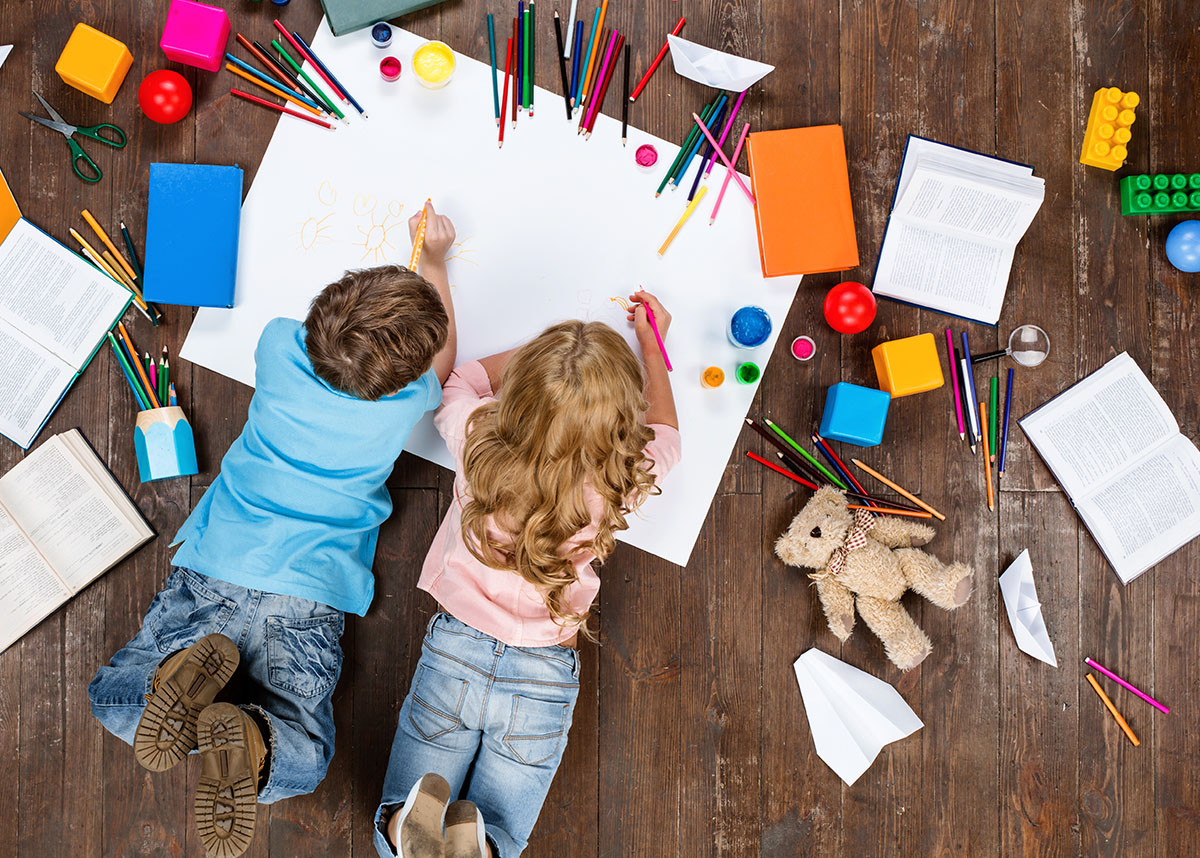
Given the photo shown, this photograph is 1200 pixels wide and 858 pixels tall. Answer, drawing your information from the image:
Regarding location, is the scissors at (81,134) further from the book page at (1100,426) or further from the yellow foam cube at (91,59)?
the book page at (1100,426)

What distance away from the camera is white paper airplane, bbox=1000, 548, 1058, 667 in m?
1.45

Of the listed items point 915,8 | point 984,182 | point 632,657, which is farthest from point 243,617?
point 915,8

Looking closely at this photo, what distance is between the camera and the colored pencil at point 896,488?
1428mm

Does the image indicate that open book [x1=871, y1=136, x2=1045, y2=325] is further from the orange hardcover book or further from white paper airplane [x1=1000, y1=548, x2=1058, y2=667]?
white paper airplane [x1=1000, y1=548, x2=1058, y2=667]

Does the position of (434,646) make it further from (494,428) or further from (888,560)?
(888,560)

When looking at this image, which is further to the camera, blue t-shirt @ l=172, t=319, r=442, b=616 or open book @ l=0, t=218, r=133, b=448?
open book @ l=0, t=218, r=133, b=448

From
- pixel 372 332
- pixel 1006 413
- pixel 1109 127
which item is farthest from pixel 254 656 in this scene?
pixel 1109 127

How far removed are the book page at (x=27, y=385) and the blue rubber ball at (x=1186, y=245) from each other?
6.87ft

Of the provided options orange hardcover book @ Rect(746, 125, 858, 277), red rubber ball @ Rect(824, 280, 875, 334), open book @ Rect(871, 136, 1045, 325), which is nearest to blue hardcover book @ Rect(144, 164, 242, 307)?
orange hardcover book @ Rect(746, 125, 858, 277)

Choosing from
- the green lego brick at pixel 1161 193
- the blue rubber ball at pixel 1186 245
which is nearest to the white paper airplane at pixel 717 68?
the green lego brick at pixel 1161 193

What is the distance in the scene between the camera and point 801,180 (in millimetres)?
1387

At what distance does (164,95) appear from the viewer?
134 cm

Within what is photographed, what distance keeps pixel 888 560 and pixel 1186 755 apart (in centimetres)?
77

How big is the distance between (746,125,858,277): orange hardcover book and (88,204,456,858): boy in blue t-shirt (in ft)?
1.90
